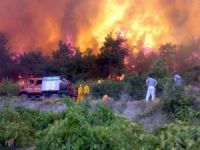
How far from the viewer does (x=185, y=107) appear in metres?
19.2

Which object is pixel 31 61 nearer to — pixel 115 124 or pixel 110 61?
pixel 110 61

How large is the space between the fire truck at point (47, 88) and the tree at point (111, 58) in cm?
1129

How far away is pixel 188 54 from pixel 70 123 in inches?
1431

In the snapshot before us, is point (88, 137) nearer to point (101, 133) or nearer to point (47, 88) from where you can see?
point (101, 133)

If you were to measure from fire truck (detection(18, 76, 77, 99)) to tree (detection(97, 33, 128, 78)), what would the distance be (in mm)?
11287

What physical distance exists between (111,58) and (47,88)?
12394mm

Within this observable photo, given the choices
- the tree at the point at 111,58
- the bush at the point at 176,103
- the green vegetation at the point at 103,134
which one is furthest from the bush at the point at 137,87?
the green vegetation at the point at 103,134

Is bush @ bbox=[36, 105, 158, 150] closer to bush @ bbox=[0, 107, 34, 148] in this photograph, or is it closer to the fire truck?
bush @ bbox=[0, 107, 34, 148]

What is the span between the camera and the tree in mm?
42844

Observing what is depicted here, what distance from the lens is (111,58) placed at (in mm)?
42969

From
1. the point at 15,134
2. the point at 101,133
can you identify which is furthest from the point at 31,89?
the point at 101,133

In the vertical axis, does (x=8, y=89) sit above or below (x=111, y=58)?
below

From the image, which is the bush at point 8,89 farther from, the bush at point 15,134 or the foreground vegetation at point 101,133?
the foreground vegetation at point 101,133

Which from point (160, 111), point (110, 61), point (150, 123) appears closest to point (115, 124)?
point (150, 123)
